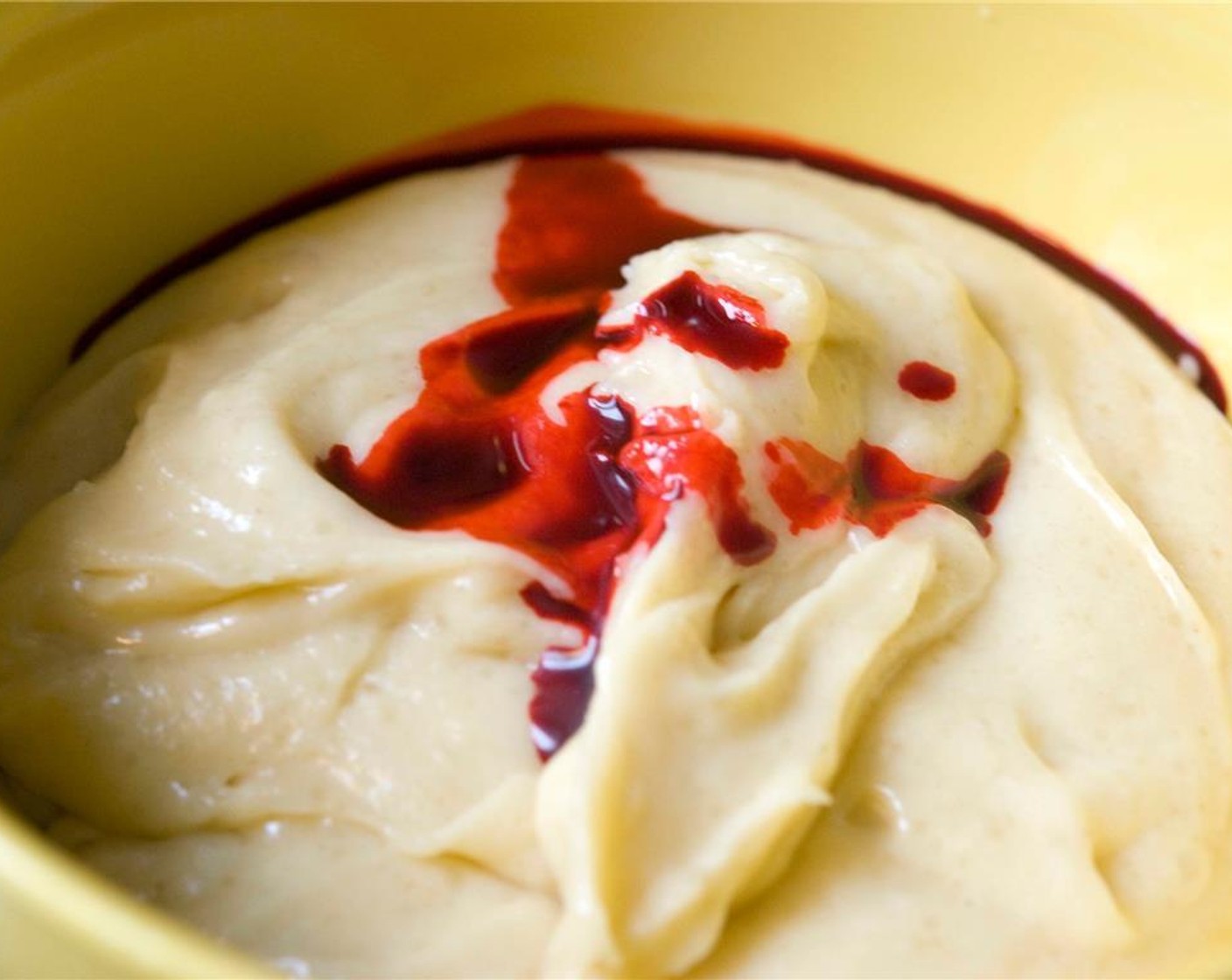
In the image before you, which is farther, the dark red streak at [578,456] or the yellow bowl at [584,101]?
the yellow bowl at [584,101]

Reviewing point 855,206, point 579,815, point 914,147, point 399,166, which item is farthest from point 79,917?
point 914,147

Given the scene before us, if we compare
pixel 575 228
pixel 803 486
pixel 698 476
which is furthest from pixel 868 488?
pixel 575 228

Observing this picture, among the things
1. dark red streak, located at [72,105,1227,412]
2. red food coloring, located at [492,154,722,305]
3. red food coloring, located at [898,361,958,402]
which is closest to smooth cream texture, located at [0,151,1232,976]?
red food coloring, located at [898,361,958,402]

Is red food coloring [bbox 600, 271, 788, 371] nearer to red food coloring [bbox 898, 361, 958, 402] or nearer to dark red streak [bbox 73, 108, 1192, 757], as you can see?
dark red streak [bbox 73, 108, 1192, 757]

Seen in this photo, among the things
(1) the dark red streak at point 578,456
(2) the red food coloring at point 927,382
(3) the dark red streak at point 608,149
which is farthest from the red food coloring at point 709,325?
(3) the dark red streak at point 608,149

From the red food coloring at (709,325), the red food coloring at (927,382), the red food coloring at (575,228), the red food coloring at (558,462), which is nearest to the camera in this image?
the red food coloring at (558,462)

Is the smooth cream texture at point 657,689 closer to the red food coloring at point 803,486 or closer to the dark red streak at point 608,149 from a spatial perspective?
the red food coloring at point 803,486
